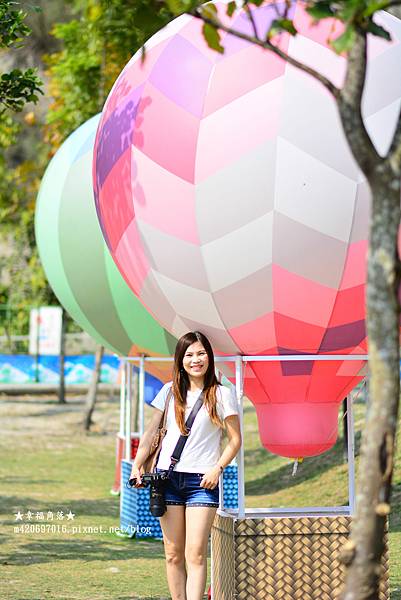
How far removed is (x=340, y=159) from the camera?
226 inches

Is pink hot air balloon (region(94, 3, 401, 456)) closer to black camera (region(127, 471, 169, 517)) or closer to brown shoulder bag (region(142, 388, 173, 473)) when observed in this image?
brown shoulder bag (region(142, 388, 173, 473))

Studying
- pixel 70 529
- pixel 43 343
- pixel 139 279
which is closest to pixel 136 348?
pixel 70 529

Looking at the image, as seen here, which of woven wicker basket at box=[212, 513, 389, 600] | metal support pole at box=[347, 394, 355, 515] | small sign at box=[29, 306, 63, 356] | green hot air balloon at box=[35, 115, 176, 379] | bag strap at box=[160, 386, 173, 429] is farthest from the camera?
small sign at box=[29, 306, 63, 356]

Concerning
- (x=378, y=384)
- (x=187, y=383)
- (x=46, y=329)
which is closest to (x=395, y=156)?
(x=378, y=384)

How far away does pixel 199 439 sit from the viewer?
583 centimetres

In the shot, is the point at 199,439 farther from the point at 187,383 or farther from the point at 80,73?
the point at 80,73

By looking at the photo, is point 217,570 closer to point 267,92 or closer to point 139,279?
point 139,279

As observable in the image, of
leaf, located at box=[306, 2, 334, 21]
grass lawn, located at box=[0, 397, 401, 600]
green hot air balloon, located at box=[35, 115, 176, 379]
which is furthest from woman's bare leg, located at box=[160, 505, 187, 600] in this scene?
green hot air balloon, located at box=[35, 115, 176, 379]

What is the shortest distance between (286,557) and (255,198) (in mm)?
2032

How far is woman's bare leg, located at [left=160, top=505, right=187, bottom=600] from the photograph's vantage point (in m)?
5.82

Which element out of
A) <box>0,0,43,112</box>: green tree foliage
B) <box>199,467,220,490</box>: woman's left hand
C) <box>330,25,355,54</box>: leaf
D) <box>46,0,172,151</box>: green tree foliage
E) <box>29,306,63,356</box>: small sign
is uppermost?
<box>46,0,172,151</box>: green tree foliage

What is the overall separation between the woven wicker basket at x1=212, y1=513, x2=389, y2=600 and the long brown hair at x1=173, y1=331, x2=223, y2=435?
29.1 inches

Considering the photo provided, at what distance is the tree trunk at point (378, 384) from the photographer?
339 centimetres

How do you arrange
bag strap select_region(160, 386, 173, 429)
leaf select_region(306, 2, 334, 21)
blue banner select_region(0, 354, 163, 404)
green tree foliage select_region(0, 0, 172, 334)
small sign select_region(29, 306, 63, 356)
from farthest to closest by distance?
1. blue banner select_region(0, 354, 163, 404)
2. small sign select_region(29, 306, 63, 356)
3. bag strap select_region(160, 386, 173, 429)
4. green tree foliage select_region(0, 0, 172, 334)
5. leaf select_region(306, 2, 334, 21)
